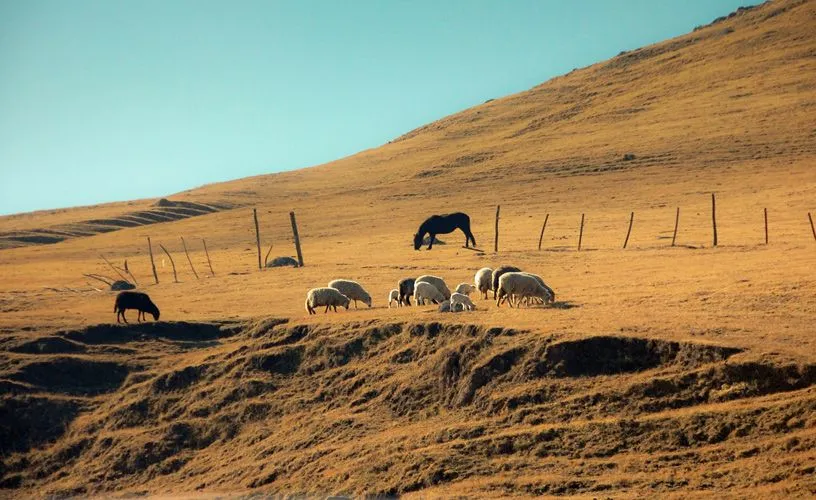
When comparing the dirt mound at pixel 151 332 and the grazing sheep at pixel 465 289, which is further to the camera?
the dirt mound at pixel 151 332

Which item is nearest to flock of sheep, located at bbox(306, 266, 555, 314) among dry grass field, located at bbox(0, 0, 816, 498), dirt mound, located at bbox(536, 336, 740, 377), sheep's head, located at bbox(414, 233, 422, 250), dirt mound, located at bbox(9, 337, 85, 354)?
dry grass field, located at bbox(0, 0, 816, 498)

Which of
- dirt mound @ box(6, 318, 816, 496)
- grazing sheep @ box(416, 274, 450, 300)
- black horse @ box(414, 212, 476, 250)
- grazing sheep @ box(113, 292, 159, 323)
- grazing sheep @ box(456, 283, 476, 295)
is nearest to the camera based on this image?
dirt mound @ box(6, 318, 816, 496)

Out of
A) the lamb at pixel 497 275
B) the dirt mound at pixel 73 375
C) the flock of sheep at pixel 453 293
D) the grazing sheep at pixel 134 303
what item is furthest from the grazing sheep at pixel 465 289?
the dirt mound at pixel 73 375

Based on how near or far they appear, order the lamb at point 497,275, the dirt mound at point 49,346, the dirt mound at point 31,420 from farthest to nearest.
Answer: the dirt mound at point 49,346 < the lamb at point 497,275 < the dirt mound at point 31,420

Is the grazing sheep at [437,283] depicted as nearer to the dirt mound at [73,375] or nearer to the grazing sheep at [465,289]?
the grazing sheep at [465,289]

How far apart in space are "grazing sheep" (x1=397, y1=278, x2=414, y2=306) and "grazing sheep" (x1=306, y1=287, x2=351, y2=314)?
53.8 inches

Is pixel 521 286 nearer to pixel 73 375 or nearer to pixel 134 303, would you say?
pixel 134 303

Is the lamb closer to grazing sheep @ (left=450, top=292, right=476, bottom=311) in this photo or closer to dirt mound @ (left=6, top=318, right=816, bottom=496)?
grazing sheep @ (left=450, top=292, right=476, bottom=311)

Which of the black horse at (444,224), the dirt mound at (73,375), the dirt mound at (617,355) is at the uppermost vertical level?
the black horse at (444,224)

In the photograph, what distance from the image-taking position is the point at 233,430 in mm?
18750

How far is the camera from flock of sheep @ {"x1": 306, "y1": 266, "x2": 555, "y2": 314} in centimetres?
2011

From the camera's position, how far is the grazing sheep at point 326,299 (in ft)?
75.0

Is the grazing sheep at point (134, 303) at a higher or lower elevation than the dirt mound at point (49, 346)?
higher

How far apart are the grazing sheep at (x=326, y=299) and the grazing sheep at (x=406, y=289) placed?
4.48 ft
